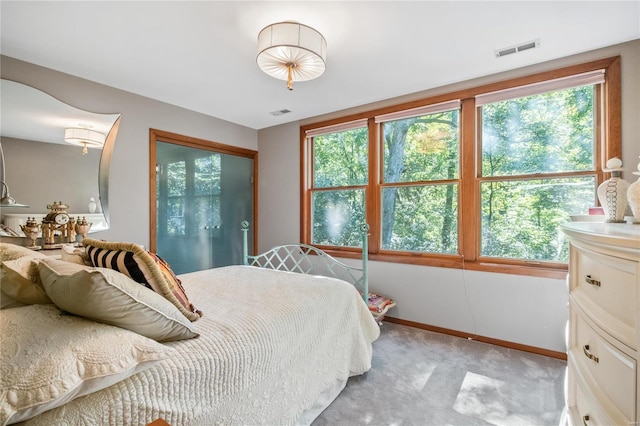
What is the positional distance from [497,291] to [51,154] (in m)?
4.09

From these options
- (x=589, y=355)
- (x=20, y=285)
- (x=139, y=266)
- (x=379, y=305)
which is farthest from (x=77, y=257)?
(x=379, y=305)

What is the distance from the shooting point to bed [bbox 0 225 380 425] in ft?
2.34

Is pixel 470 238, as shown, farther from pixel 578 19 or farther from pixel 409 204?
pixel 578 19

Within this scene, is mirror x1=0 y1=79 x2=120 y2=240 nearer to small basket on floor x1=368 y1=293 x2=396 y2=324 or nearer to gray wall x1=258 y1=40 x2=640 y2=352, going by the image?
gray wall x1=258 y1=40 x2=640 y2=352

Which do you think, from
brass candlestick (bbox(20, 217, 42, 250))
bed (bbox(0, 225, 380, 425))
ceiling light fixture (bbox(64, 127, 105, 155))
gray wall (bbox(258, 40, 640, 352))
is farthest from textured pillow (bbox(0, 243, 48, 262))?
gray wall (bbox(258, 40, 640, 352))

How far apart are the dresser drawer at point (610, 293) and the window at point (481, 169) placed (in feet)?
5.12

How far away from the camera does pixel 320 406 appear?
171 centimetres

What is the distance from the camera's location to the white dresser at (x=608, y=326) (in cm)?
79

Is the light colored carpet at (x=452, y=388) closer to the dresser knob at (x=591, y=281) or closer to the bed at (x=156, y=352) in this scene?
the bed at (x=156, y=352)

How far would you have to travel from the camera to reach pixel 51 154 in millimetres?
2506

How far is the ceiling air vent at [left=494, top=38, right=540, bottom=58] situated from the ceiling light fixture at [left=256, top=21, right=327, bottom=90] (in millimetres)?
1415

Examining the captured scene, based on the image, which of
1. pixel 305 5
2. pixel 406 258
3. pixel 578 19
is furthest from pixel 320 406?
pixel 578 19

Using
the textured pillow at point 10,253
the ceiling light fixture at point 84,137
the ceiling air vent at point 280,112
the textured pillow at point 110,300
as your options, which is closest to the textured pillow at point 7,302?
the textured pillow at point 110,300

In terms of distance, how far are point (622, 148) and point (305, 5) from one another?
2.45 metres
